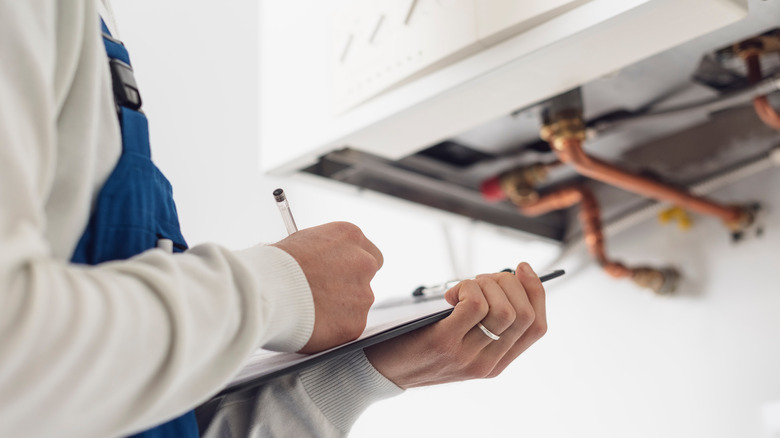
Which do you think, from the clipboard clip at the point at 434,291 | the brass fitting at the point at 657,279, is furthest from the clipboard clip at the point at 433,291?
the brass fitting at the point at 657,279

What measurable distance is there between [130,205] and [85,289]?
0.12 m

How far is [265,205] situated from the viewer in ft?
3.82

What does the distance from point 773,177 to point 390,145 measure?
0.58 metres

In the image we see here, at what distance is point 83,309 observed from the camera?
0.26 metres

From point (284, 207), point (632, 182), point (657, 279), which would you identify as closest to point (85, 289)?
point (284, 207)

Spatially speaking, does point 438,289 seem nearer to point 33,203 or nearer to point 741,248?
point 33,203

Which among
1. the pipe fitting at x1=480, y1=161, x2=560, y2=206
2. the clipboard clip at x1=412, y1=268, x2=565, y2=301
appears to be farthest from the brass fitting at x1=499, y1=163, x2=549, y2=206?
the clipboard clip at x1=412, y1=268, x2=565, y2=301

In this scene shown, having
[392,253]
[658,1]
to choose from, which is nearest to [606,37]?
[658,1]

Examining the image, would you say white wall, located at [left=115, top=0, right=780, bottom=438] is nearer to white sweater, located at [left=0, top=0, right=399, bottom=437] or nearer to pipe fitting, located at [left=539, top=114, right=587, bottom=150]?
pipe fitting, located at [left=539, top=114, right=587, bottom=150]

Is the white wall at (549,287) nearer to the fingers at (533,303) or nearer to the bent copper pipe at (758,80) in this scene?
the bent copper pipe at (758,80)

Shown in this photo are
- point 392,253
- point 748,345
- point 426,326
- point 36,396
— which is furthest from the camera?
point 392,253

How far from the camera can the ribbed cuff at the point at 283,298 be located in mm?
348

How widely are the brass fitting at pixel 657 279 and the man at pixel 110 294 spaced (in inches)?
25.6

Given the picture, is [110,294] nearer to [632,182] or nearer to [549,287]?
[632,182]
